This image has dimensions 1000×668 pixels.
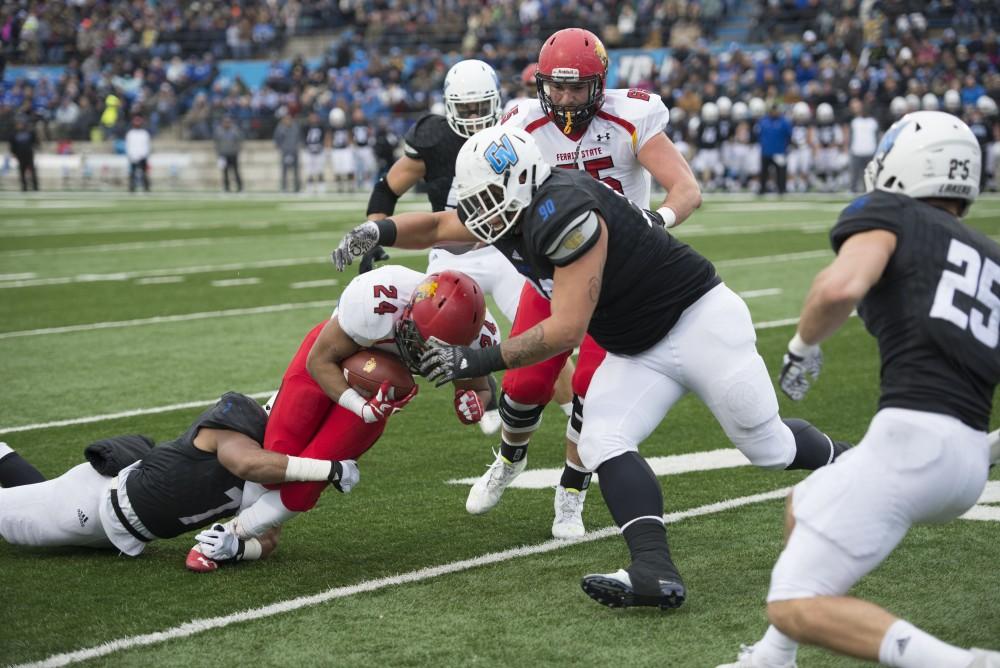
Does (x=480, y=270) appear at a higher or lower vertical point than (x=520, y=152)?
lower

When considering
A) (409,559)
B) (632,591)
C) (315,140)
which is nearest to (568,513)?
(409,559)

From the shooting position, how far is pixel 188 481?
4.37 meters

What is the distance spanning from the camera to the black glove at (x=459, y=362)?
381cm

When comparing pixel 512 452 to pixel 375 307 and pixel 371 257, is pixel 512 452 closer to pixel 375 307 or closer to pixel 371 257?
pixel 371 257

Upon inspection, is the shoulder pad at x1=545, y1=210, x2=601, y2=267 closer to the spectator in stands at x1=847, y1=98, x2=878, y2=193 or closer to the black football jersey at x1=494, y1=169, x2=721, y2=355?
the black football jersey at x1=494, y1=169, x2=721, y2=355

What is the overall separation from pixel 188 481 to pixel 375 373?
2.42 feet

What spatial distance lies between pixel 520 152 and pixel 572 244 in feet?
1.05

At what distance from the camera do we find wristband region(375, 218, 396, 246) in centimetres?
461

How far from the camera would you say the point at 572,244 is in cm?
374

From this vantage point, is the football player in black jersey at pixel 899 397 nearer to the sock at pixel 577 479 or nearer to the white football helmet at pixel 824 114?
→ the sock at pixel 577 479

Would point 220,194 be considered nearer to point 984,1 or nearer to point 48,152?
point 48,152

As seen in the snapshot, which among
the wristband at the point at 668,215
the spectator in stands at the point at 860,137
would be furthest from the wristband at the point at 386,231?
the spectator in stands at the point at 860,137

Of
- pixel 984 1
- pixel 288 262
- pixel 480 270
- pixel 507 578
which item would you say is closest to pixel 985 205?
pixel 984 1

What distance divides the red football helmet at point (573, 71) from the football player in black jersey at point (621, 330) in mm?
940
